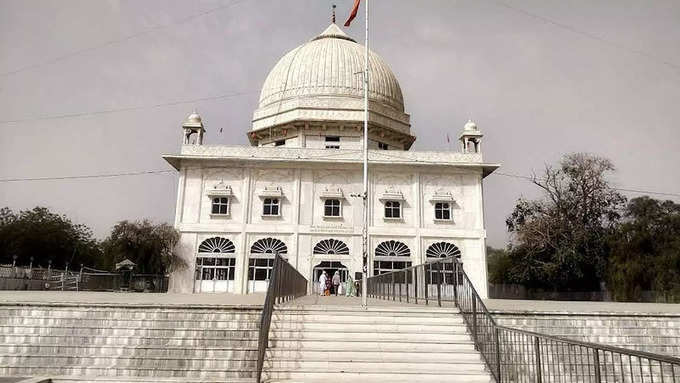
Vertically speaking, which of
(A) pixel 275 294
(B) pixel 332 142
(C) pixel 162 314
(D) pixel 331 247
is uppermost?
(B) pixel 332 142

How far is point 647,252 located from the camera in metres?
30.7

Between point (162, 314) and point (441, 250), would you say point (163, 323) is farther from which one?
point (441, 250)

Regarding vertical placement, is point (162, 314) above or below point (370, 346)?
above

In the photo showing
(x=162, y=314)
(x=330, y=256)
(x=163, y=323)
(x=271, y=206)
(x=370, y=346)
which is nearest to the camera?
(x=370, y=346)

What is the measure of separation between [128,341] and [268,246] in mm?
16914

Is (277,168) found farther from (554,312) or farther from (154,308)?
(554,312)

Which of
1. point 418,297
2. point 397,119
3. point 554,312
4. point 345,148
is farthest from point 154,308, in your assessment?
point 397,119

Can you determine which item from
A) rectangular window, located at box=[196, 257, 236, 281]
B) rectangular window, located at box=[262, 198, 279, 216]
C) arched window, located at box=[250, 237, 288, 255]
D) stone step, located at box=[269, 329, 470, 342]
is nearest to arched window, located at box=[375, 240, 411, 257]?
arched window, located at box=[250, 237, 288, 255]

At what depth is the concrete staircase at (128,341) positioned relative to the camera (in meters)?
11.4

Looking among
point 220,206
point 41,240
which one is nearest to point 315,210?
point 220,206

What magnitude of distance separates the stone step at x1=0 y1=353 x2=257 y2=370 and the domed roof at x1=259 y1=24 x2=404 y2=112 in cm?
2526

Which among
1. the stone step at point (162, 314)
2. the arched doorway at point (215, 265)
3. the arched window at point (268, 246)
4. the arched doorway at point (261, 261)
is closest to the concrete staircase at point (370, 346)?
the stone step at point (162, 314)

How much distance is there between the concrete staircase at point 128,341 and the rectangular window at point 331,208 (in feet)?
56.8

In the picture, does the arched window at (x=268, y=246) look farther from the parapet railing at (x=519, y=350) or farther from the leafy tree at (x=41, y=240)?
the leafy tree at (x=41, y=240)
